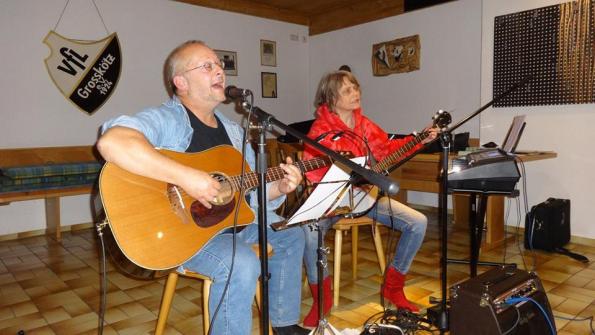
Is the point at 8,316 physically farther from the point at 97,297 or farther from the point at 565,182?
the point at 565,182

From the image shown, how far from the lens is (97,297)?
237 cm

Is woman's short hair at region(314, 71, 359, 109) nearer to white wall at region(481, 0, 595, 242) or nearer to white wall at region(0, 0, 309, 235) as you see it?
white wall at region(481, 0, 595, 242)

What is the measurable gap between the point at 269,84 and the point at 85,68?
2120 mm

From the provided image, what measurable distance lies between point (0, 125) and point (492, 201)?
4.00 m

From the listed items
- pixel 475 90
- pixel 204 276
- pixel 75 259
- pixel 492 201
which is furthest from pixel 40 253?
pixel 475 90

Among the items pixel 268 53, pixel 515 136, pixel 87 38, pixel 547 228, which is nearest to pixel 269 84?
pixel 268 53

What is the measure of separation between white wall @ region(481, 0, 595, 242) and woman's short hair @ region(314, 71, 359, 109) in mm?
1973

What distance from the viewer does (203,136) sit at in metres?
1.63

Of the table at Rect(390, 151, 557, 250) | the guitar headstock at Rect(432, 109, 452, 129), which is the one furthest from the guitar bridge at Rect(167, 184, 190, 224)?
the table at Rect(390, 151, 557, 250)

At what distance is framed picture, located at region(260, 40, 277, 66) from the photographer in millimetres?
5246

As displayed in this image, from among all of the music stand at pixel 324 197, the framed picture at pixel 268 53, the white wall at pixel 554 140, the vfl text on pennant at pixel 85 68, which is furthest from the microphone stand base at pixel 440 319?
the framed picture at pixel 268 53

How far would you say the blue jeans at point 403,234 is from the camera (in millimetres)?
2049

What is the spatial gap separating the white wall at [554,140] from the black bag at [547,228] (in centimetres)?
20

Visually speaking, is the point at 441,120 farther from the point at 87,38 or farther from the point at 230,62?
the point at 230,62
